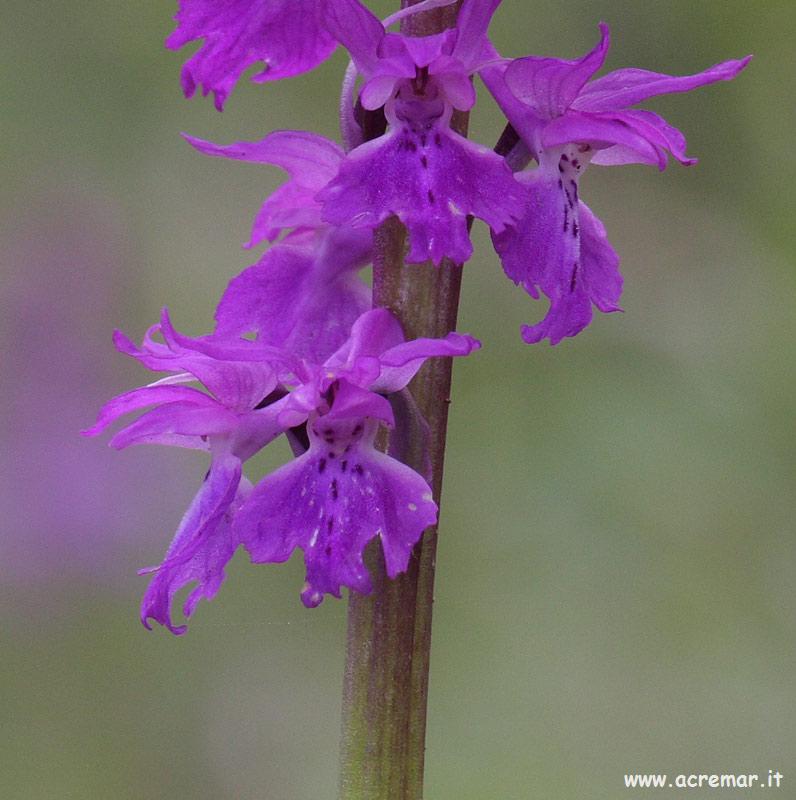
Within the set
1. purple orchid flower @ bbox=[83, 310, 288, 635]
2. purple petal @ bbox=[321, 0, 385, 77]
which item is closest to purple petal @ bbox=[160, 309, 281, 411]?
purple orchid flower @ bbox=[83, 310, 288, 635]

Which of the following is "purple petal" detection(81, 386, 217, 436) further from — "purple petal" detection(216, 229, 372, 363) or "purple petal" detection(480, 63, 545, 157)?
"purple petal" detection(480, 63, 545, 157)

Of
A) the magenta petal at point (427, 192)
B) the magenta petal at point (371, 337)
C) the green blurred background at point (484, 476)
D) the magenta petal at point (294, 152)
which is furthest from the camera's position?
the green blurred background at point (484, 476)

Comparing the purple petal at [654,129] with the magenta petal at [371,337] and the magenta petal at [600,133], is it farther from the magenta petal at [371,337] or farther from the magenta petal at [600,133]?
the magenta petal at [371,337]

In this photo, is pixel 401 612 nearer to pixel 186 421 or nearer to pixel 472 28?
pixel 186 421

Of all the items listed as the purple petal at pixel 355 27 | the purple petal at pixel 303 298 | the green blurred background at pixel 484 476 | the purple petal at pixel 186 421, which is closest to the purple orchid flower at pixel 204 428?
the purple petal at pixel 186 421

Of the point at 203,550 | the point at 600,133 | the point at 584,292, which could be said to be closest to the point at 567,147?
the point at 600,133

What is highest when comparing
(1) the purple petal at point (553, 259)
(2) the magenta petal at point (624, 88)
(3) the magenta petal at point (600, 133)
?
(2) the magenta petal at point (624, 88)

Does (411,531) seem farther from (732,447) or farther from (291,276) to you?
(732,447)
